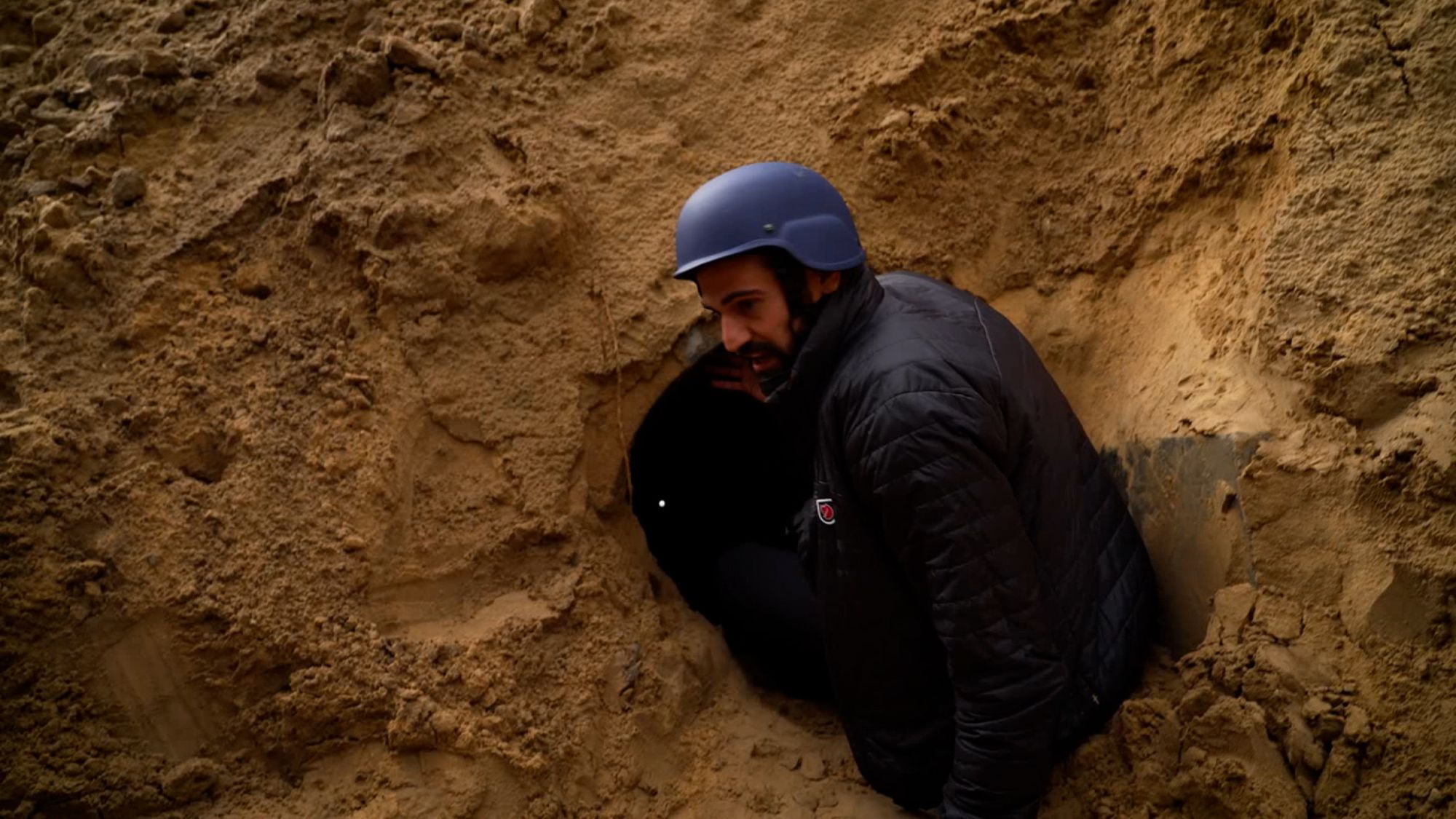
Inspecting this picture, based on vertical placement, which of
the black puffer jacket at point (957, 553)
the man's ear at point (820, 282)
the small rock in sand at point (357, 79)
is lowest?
the black puffer jacket at point (957, 553)

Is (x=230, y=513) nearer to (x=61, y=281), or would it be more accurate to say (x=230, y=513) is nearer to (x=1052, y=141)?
(x=61, y=281)

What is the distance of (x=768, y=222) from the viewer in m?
2.36

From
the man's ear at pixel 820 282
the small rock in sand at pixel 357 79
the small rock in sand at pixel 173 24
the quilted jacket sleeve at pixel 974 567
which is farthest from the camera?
the small rock in sand at pixel 173 24

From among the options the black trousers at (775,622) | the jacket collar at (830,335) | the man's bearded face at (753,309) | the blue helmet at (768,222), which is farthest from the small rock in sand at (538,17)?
the black trousers at (775,622)

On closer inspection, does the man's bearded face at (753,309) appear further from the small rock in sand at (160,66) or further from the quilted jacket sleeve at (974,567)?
the small rock in sand at (160,66)

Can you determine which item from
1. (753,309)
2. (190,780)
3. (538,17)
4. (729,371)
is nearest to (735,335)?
(753,309)

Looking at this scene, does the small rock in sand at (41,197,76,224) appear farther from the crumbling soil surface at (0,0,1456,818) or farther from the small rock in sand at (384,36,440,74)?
the small rock in sand at (384,36,440,74)

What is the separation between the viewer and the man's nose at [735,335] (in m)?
2.43

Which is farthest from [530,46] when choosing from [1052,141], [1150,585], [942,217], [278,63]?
[1150,585]

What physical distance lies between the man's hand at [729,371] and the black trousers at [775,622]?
2.18 ft

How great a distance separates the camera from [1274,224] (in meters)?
2.48

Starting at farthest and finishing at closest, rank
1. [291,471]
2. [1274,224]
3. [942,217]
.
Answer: [942,217], [291,471], [1274,224]

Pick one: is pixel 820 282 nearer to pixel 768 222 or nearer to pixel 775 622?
pixel 768 222

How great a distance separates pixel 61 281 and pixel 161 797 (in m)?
1.59
